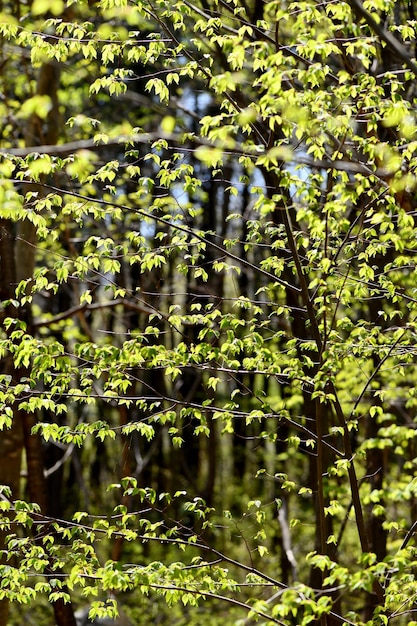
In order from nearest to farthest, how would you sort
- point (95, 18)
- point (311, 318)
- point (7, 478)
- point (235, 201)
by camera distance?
point (311, 318) < point (7, 478) < point (95, 18) < point (235, 201)

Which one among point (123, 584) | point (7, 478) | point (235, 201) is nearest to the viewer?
point (123, 584)

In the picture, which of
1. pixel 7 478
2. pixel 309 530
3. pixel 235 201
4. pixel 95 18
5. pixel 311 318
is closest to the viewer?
pixel 311 318

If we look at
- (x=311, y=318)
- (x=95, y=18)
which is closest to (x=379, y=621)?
(x=311, y=318)

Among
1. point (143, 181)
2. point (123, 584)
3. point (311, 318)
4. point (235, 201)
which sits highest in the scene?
point (235, 201)

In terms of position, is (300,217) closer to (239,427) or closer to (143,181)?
(143,181)

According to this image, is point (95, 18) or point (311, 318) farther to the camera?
point (95, 18)

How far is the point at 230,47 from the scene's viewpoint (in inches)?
158

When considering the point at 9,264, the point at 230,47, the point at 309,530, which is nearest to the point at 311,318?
the point at 230,47

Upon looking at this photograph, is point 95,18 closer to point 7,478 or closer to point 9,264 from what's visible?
point 9,264

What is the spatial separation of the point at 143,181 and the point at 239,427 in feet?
45.8

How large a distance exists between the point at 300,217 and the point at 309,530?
42.2ft

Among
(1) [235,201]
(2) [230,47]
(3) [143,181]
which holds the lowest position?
(3) [143,181]

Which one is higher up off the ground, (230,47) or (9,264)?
(230,47)

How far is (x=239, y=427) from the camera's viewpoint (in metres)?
18.1
